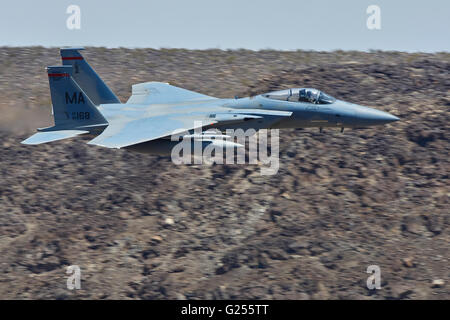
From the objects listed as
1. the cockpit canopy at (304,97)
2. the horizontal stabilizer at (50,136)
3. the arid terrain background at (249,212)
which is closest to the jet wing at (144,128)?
the horizontal stabilizer at (50,136)

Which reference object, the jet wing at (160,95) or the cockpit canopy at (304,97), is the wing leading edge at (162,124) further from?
the jet wing at (160,95)

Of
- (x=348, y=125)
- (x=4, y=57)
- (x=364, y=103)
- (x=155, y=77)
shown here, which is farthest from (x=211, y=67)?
(x=348, y=125)

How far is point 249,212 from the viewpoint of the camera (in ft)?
90.4

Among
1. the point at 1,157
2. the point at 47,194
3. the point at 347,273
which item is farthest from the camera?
the point at 1,157

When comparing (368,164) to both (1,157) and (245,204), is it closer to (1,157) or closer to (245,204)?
(245,204)

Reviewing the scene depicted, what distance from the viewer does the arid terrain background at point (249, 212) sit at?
82.8 feet

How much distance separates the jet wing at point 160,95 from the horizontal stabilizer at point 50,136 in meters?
3.46

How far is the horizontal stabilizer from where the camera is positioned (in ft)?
79.5

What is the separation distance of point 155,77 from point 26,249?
44.0ft

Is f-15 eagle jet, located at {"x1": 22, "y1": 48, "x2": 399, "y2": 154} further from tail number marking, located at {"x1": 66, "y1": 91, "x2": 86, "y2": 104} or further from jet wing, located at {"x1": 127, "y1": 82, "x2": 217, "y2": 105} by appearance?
jet wing, located at {"x1": 127, "y1": 82, "x2": 217, "y2": 105}

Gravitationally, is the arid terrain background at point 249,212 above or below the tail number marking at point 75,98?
below

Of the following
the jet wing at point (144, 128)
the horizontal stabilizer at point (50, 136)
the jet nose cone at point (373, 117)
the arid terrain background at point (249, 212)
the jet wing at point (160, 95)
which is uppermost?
the jet wing at point (160, 95)

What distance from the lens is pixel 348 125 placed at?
82.6ft

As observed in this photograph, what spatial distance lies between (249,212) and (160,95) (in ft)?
19.1
